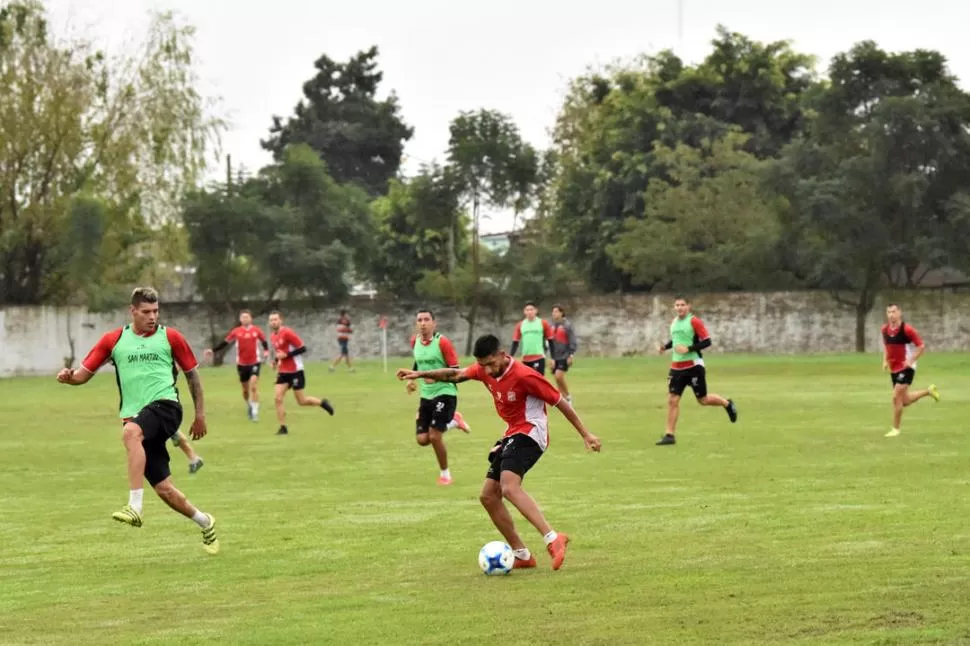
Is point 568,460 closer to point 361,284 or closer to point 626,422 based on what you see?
point 626,422

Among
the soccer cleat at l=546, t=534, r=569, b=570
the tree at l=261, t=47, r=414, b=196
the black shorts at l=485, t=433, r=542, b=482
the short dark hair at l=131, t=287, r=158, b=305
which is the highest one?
the tree at l=261, t=47, r=414, b=196

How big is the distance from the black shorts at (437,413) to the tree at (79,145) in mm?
44008

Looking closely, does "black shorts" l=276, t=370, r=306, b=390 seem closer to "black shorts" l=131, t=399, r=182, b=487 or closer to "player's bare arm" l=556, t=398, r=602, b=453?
"black shorts" l=131, t=399, r=182, b=487

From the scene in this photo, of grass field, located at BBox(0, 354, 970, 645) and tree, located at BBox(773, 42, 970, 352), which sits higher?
tree, located at BBox(773, 42, 970, 352)

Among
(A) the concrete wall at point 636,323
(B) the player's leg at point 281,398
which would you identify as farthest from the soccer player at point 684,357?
(A) the concrete wall at point 636,323

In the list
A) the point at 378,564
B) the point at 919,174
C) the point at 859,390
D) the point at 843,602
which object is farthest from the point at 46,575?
the point at 919,174

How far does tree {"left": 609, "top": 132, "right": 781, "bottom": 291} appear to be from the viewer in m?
67.4

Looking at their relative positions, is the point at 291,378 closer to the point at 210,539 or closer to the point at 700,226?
the point at 210,539

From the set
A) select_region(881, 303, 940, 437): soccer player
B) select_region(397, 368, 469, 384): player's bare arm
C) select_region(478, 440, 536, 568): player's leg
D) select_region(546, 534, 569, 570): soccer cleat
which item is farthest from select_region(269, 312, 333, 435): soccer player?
select_region(546, 534, 569, 570): soccer cleat

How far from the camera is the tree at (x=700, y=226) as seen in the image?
221ft

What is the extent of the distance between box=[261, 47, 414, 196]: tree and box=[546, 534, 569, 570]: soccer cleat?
Result: 92632mm

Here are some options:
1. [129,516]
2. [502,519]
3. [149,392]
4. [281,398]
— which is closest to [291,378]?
[281,398]

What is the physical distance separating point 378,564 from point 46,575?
2.37 meters

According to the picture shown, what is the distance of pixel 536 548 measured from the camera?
41.4ft
